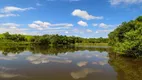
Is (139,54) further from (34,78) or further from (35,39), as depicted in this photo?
(35,39)

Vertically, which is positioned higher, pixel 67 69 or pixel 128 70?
pixel 67 69

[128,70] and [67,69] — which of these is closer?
[128,70]

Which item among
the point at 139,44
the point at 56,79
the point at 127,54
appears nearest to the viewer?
the point at 56,79

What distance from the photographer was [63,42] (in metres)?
115

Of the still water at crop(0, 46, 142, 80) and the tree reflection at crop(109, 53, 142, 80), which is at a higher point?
the still water at crop(0, 46, 142, 80)

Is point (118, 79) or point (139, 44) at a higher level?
point (139, 44)

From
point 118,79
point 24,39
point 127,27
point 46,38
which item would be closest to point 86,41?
point 46,38

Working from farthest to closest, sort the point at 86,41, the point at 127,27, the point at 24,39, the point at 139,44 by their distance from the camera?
the point at 86,41 < the point at 24,39 < the point at 127,27 < the point at 139,44

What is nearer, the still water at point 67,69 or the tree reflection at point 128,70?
the still water at point 67,69

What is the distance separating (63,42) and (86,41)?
26002 mm

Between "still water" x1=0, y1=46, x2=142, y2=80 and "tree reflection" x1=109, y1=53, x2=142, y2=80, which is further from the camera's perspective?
"tree reflection" x1=109, y1=53, x2=142, y2=80

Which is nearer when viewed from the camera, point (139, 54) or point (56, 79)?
point (56, 79)

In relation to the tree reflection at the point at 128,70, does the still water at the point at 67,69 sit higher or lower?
higher

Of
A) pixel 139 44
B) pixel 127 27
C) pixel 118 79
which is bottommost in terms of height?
pixel 118 79
